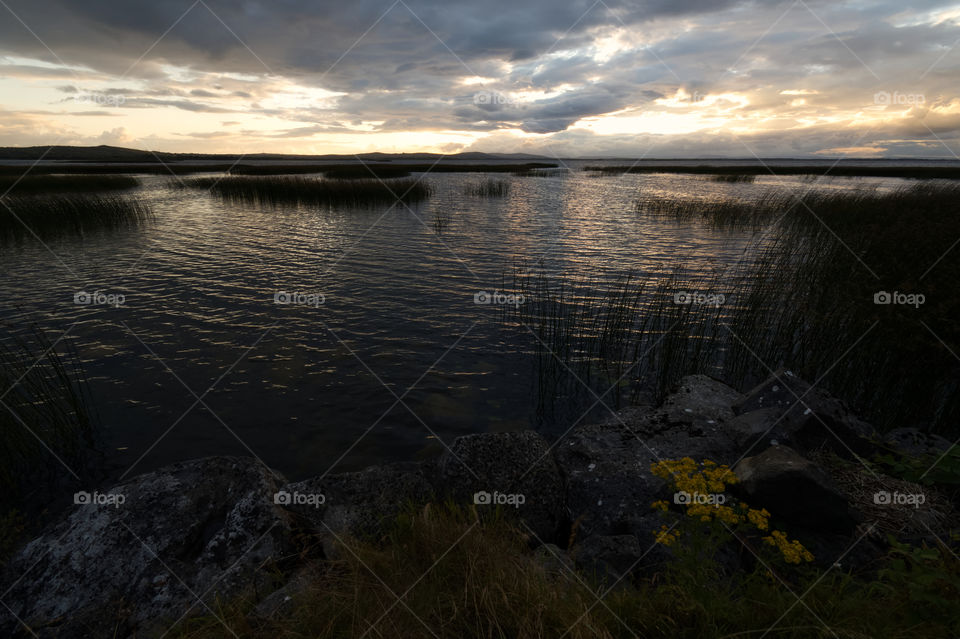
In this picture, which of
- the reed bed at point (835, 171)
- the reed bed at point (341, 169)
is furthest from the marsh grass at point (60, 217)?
the reed bed at point (835, 171)

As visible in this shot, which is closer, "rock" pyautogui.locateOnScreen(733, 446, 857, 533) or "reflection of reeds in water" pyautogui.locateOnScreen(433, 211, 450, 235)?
"rock" pyautogui.locateOnScreen(733, 446, 857, 533)

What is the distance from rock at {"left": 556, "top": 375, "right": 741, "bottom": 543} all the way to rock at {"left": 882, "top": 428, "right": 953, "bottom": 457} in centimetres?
198

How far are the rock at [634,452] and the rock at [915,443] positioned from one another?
1.98 metres

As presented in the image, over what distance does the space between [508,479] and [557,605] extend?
95.3 inches

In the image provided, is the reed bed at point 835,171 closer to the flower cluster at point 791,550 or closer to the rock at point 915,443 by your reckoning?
the rock at point 915,443

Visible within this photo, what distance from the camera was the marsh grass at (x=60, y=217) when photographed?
21.6 m

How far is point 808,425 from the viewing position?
5.75 metres

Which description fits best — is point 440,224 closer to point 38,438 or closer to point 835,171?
point 38,438

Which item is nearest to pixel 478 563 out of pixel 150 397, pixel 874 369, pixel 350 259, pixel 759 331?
pixel 150 397

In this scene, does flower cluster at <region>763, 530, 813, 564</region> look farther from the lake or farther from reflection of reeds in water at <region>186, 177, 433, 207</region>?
reflection of reeds in water at <region>186, 177, 433, 207</region>

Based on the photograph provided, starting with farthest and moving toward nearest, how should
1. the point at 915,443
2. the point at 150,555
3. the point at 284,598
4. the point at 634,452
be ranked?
1. the point at 634,452
2. the point at 915,443
3. the point at 150,555
4. the point at 284,598

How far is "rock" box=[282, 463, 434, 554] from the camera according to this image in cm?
517

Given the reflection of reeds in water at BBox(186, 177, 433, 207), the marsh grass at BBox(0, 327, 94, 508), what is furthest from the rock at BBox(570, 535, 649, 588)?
the reflection of reeds in water at BBox(186, 177, 433, 207)

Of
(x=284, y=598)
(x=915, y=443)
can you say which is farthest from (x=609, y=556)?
(x=915, y=443)
